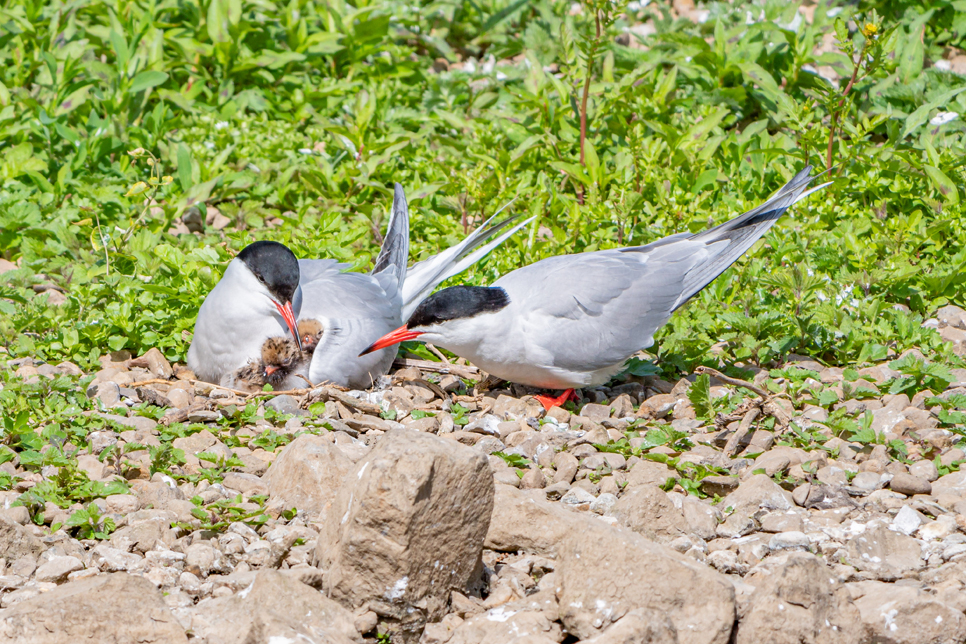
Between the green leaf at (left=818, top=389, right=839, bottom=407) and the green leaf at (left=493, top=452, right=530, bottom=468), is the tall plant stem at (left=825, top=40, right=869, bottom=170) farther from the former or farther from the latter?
the green leaf at (left=493, top=452, right=530, bottom=468)

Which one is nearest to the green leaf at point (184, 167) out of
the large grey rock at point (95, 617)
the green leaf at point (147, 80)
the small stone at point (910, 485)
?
the green leaf at point (147, 80)

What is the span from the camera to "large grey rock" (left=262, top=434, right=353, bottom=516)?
3471mm

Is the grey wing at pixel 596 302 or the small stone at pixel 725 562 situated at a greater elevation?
the grey wing at pixel 596 302

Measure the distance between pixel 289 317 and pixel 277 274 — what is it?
0.66 ft

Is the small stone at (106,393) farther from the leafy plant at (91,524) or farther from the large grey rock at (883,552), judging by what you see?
the large grey rock at (883,552)

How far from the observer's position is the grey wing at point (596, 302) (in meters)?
4.59

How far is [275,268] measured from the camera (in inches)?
183

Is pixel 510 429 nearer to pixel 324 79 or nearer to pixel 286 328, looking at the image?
pixel 286 328

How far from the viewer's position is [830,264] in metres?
5.57

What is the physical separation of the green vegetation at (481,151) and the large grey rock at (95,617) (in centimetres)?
229

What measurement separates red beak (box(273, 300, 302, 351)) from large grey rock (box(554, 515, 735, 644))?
216 cm

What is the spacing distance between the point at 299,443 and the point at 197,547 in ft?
1.86

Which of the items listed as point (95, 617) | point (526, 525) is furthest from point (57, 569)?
point (526, 525)

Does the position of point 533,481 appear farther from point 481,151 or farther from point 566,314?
point 481,151
